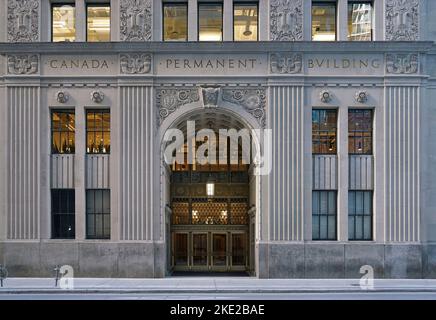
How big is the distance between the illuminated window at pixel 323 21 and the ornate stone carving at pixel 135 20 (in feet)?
23.7

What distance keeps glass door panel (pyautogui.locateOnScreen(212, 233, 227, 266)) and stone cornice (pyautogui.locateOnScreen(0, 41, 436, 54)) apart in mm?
10281

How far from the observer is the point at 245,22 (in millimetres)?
26312

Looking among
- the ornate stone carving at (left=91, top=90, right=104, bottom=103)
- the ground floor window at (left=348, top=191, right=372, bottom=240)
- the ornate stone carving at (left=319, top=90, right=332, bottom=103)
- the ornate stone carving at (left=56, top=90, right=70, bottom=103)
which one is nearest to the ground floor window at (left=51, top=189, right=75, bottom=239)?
the ornate stone carving at (left=56, top=90, right=70, bottom=103)

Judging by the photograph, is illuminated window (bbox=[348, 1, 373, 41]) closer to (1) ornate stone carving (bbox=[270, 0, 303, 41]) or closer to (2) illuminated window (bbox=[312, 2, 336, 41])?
(2) illuminated window (bbox=[312, 2, 336, 41])

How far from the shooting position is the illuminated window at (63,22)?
26.4m

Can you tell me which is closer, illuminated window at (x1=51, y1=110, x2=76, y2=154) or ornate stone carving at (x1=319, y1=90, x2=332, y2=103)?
ornate stone carving at (x1=319, y1=90, x2=332, y2=103)

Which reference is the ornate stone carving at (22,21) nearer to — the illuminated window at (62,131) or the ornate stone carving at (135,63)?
the illuminated window at (62,131)

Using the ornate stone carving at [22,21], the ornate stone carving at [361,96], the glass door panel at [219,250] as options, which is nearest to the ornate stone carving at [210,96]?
the ornate stone carving at [361,96]

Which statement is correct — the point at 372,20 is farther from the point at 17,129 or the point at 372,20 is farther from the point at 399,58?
the point at 17,129

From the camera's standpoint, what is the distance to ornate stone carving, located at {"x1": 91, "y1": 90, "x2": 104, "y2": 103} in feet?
84.3

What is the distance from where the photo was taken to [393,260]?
82.8ft

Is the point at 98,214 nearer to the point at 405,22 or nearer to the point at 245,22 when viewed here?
the point at 245,22

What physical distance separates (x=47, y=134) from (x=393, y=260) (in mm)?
15789
